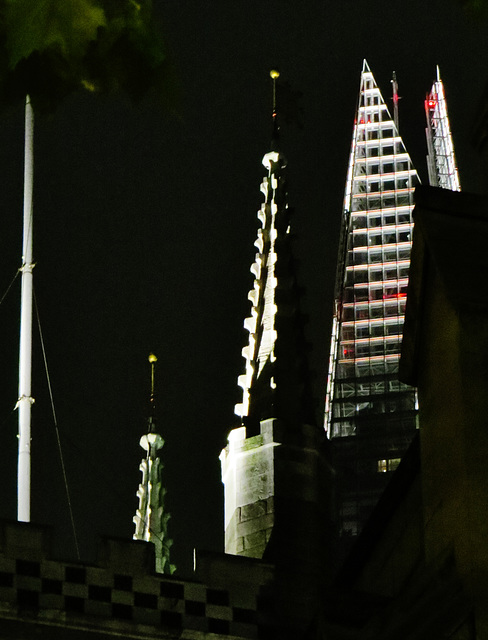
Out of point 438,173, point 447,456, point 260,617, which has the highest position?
point 438,173

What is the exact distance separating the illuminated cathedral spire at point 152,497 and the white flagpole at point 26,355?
4.72 metres

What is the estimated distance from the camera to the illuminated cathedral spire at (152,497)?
33.7 meters

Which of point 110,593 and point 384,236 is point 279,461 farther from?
point 384,236

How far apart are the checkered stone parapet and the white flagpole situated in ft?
30.8

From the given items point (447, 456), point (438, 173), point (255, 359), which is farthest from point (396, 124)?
point (447, 456)

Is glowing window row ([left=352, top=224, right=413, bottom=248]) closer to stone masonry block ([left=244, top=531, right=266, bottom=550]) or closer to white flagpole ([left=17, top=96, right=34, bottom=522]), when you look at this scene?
white flagpole ([left=17, top=96, right=34, bottom=522])

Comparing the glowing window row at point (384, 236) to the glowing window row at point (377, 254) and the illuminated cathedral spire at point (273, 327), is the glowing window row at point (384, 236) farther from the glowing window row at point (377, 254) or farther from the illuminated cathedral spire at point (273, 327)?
the illuminated cathedral spire at point (273, 327)

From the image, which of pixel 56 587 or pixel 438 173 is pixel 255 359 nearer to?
pixel 56 587

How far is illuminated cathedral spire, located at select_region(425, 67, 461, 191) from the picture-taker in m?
A: 153

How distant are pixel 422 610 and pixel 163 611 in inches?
247

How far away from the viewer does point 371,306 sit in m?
146

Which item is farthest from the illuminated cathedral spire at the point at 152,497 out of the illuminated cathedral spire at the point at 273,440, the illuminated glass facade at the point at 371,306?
the illuminated glass facade at the point at 371,306

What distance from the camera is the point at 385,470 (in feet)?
425

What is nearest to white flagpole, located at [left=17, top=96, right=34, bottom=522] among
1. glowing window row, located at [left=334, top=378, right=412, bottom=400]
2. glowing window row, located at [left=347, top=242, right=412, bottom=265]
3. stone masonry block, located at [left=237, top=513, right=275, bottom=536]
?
stone masonry block, located at [left=237, top=513, right=275, bottom=536]
